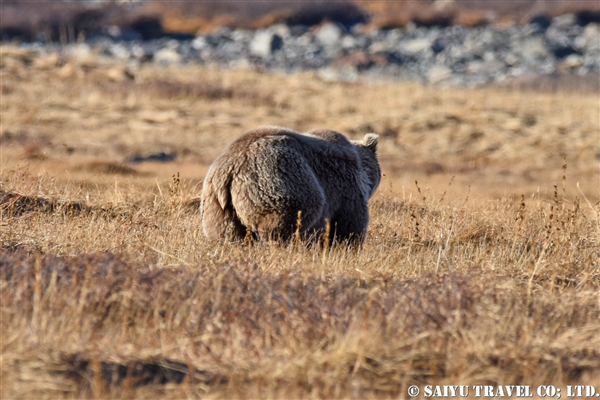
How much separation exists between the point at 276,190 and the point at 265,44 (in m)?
34.0

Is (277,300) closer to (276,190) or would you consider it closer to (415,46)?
(276,190)

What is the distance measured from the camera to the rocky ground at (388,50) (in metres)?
34.0

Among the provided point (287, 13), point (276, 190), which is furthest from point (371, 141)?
point (287, 13)

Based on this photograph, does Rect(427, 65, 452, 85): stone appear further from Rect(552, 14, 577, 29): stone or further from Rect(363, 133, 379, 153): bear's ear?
Rect(363, 133, 379, 153): bear's ear

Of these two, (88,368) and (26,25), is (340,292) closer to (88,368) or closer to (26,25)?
A: (88,368)

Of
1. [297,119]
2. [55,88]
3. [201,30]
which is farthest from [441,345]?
[201,30]

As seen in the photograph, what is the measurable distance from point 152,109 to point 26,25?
2013 centimetres

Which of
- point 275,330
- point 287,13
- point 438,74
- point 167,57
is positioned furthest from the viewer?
point 287,13

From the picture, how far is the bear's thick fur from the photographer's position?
6.76 meters

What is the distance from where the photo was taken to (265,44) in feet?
131

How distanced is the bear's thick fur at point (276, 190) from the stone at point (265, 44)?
3178cm

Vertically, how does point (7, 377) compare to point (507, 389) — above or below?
above

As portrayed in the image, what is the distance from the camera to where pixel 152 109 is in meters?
21.6

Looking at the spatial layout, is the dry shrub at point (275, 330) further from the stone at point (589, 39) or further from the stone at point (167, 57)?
the stone at point (589, 39)
